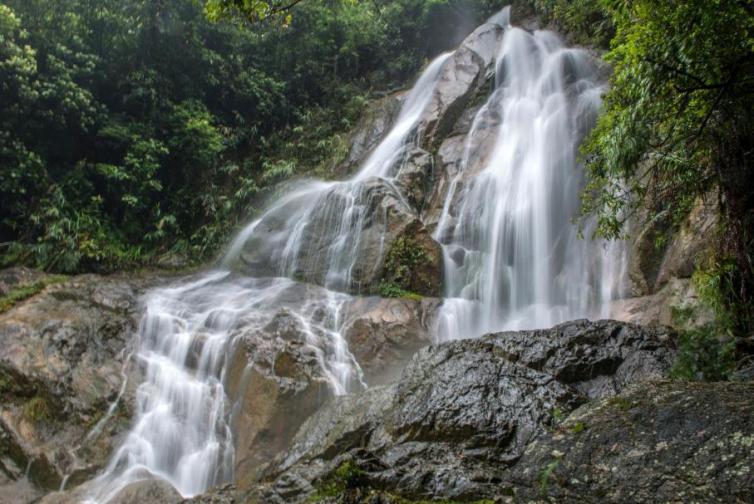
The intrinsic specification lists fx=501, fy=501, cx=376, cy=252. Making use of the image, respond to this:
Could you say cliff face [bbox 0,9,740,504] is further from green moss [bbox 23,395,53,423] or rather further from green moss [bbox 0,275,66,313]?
green moss [bbox 0,275,66,313]

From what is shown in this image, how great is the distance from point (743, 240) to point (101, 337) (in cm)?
1014

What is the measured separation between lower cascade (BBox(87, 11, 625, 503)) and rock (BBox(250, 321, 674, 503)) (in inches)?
112

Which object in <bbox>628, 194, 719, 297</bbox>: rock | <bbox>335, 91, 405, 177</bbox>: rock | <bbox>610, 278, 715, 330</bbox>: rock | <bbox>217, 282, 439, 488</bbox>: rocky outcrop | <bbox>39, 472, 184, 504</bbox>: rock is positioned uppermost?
<bbox>335, 91, 405, 177</bbox>: rock

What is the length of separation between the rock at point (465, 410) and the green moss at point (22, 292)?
7297 millimetres

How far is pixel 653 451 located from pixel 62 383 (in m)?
8.83

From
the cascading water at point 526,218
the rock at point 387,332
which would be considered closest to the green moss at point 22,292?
the rock at point 387,332

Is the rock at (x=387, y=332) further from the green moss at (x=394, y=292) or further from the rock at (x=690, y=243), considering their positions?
the rock at (x=690, y=243)

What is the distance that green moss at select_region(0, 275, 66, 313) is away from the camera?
9609 mm

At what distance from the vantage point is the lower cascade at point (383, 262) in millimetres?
8266

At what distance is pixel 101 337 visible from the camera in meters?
9.51

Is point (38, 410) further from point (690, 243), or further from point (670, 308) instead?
point (690, 243)

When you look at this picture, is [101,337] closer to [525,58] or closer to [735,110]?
[735,110]

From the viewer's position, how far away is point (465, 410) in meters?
4.45

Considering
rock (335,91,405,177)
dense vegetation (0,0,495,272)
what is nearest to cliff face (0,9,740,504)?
rock (335,91,405,177)
